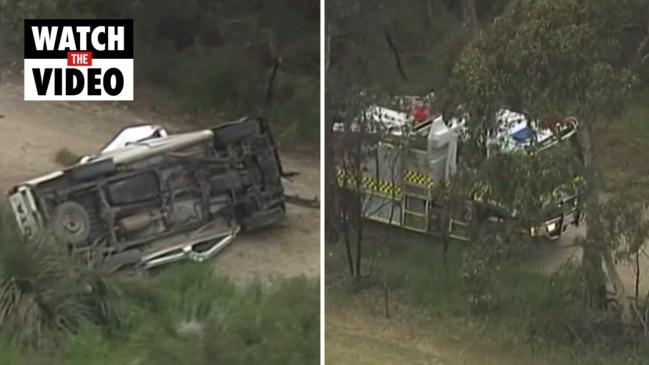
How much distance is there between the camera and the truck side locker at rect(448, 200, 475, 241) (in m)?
4.61

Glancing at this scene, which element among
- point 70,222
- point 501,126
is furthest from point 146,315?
point 501,126

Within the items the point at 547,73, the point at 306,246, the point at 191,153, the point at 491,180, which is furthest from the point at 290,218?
the point at 547,73

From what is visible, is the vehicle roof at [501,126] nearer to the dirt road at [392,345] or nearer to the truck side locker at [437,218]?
the truck side locker at [437,218]

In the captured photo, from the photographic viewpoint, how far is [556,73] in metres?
4.46

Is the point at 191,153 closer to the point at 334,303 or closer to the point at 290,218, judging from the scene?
the point at 290,218

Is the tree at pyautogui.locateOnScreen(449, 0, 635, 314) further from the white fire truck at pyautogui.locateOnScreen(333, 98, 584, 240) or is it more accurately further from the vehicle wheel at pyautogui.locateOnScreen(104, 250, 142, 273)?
the vehicle wheel at pyautogui.locateOnScreen(104, 250, 142, 273)

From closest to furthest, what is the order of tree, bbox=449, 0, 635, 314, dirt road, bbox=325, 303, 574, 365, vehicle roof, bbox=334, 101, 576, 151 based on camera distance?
tree, bbox=449, 0, 635, 314
vehicle roof, bbox=334, 101, 576, 151
dirt road, bbox=325, 303, 574, 365

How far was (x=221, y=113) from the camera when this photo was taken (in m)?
4.53

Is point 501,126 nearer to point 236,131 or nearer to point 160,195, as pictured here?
point 236,131

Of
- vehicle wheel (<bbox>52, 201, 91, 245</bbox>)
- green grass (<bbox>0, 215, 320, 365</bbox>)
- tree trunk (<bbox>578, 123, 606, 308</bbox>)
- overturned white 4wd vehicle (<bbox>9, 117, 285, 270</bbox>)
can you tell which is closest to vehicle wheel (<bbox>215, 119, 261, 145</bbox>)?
overturned white 4wd vehicle (<bbox>9, 117, 285, 270</bbox>)

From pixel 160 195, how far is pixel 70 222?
14.5 inches

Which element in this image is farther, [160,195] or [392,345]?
[392,345]

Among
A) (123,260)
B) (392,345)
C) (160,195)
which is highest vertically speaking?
(160,195)

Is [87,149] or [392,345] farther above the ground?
[87,149]
